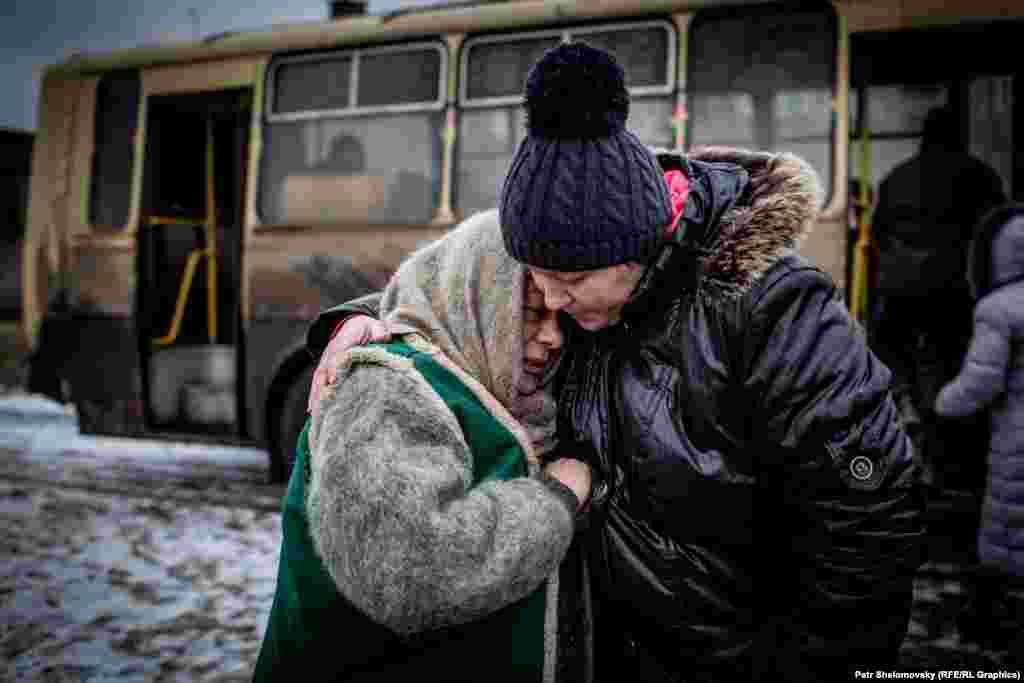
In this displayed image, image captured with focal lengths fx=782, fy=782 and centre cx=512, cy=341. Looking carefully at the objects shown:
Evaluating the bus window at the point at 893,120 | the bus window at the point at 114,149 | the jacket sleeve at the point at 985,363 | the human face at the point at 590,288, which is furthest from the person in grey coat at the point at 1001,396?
the bus window at the point at 114,149

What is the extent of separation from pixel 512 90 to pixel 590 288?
174 inches

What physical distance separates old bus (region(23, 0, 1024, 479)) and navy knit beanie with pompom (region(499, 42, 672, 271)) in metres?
3.94

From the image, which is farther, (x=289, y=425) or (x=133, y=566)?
(x=289, y=425)

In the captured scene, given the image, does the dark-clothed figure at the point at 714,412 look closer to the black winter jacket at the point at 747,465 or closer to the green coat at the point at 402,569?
the black winter jacket at the point at 747,465

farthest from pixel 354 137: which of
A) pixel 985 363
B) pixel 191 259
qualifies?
pixel 985 363

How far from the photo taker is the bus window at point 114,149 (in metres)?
6.55

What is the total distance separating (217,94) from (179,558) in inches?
147

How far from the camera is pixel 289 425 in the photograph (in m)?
5.79

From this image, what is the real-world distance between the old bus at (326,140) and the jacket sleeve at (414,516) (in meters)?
4.18

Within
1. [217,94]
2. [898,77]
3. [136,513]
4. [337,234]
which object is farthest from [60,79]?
[898,77]

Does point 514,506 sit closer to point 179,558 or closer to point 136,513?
point 179,558

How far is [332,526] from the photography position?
4.03ft

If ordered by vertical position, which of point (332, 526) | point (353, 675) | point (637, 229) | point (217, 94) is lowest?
point (353, 675)

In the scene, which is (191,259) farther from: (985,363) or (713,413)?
(713,413)
